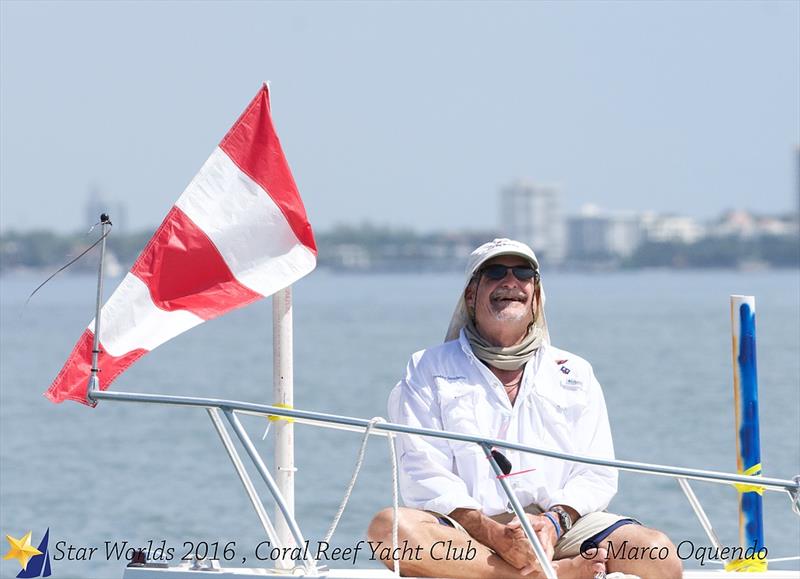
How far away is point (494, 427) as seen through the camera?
22.2 feet

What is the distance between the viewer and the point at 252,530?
15.1m

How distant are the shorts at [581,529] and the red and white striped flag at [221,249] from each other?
53.7 inches

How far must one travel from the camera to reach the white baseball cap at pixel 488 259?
688cm

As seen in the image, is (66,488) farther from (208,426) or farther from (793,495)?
(793,495)

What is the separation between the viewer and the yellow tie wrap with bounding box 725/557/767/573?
7.20m

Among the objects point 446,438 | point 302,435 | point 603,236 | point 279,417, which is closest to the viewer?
point 446,438

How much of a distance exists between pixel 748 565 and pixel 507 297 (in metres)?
1.73

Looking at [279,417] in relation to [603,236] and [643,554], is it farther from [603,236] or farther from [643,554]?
[603,236]

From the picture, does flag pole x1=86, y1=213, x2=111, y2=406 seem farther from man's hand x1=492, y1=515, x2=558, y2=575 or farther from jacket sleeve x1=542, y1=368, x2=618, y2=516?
jacket sleeve x1=542, y1=368, x2=618, y2=516

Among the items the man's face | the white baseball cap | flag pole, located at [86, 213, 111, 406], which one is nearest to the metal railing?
flag pole, located at [86, 213, 111, 406]

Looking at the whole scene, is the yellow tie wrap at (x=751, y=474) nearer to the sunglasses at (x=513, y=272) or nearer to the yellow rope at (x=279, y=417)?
the sunglasses at (x=513, y=272)

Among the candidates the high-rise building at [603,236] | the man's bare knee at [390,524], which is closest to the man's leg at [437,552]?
the man's bare knee at [390,524]

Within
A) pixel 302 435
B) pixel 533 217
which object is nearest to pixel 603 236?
pixel 533 217

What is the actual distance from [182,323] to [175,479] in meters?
13.6
